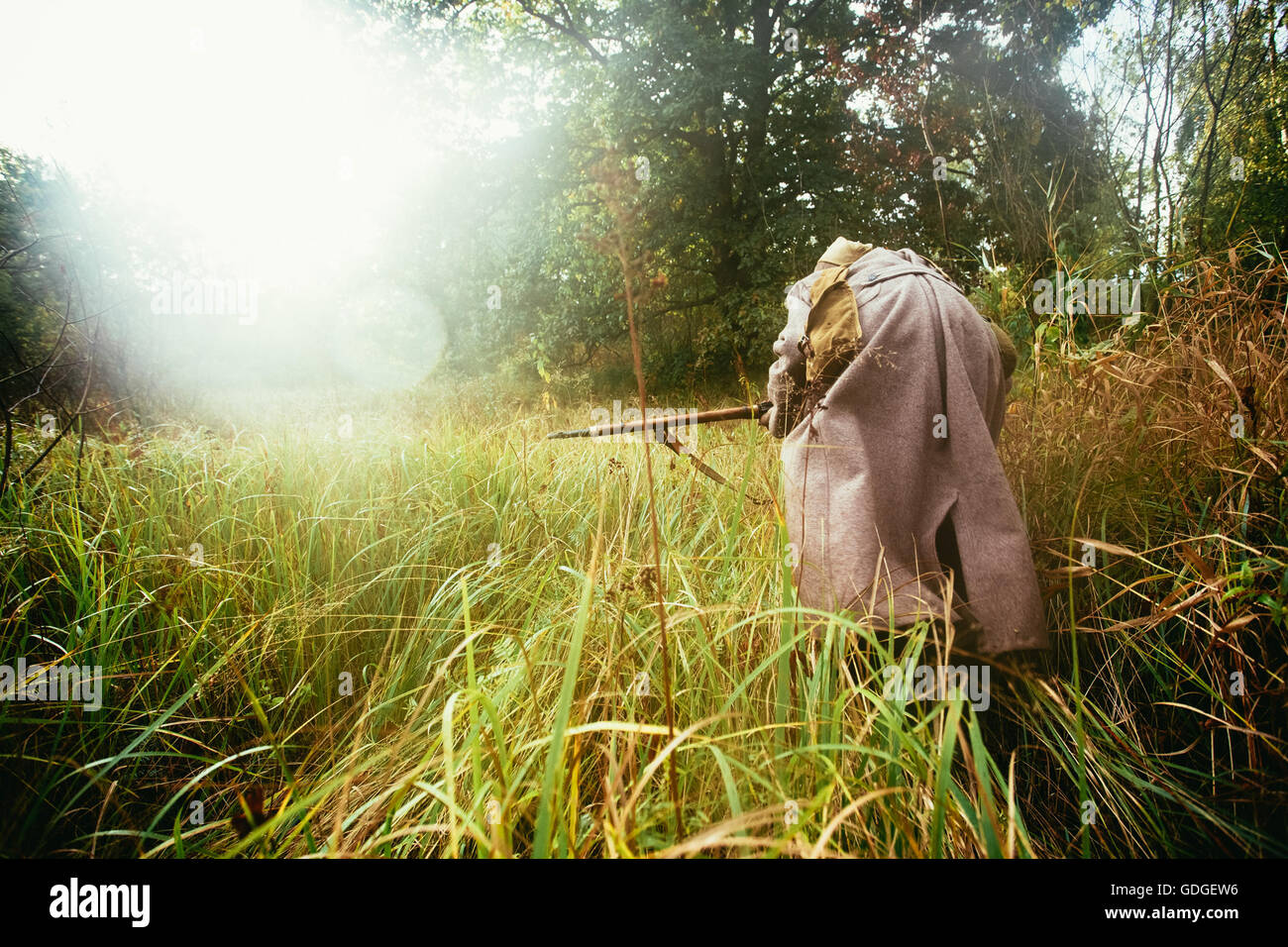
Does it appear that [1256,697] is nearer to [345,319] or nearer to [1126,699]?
[1126,699]

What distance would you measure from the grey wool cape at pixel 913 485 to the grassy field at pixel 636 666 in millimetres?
129

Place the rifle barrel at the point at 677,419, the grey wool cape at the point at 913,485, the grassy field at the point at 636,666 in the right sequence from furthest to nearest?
1. the rifle barrel at the point at 677,419
2. the grey wool cape at the point at 913,485
3. the grassy field at the point at 636,666

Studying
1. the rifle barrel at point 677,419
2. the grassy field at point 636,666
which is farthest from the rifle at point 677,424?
Result: the grassy field at point 636,666

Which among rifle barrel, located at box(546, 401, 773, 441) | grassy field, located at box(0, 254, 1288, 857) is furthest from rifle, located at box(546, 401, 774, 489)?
grassy field, located at box(0, 254, 1288, 857)

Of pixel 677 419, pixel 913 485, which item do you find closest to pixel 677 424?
pixel 677 419

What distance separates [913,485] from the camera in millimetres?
1405

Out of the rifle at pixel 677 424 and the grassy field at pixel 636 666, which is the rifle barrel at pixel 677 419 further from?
the grassy field at pixel 636 666

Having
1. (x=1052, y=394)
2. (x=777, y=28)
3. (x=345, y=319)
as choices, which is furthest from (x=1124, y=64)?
(x=345, y=319)

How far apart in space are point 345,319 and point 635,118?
9.83 metres

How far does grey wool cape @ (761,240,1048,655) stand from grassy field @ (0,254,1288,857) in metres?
0.13

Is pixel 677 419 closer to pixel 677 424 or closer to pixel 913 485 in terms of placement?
pixel 677 424

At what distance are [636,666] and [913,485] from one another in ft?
2.88

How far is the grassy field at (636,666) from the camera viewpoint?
0.93 meters

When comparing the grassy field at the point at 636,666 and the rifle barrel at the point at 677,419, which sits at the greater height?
the rifle barrel at the point at 677,419
